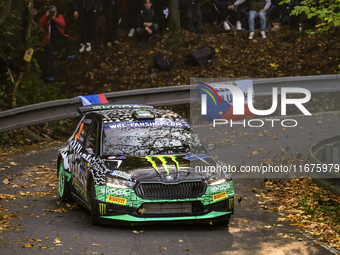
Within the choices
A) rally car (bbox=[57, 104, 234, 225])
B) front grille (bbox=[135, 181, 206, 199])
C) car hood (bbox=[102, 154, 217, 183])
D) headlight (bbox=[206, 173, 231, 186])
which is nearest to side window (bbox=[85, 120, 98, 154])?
rally car (bbox=[57, 104, 234, 225])

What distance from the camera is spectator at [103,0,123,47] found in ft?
70.6

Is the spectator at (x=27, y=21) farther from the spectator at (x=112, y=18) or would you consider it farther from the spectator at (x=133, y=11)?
the spectator at (x=133, y=11)

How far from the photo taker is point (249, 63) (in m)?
21.6

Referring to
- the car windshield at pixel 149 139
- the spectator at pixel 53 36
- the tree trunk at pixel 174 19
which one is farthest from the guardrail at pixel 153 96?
the car windshield at pixel 149 139

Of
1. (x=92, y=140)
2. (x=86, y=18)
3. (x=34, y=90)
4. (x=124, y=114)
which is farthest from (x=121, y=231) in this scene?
(x=86, y=18)

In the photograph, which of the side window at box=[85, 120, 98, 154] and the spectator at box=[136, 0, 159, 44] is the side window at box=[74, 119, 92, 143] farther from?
the spectator at box=[136, 0, 159, 44]

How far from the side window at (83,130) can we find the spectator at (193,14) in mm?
12556

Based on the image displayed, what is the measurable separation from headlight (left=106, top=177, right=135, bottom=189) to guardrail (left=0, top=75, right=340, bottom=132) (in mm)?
8364

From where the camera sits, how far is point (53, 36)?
73.8 ft

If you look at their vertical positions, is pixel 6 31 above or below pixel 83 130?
above

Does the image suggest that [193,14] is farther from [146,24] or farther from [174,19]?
[146,24]

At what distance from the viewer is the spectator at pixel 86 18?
21500 millimetres

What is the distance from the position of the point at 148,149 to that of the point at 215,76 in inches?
489

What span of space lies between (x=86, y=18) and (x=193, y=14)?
425 cm
